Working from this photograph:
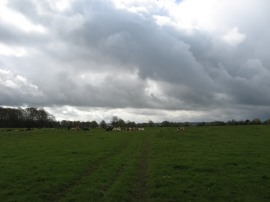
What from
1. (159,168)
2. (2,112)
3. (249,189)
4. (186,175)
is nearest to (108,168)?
(159,168)

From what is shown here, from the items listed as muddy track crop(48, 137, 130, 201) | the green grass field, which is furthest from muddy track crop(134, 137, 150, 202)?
muddy track crop(48, 137, 130, 201)

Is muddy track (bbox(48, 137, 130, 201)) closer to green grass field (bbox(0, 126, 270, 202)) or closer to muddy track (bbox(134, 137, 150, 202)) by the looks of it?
green grass field (bbox(0, 126, 270, 202))

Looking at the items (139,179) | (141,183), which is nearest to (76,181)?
(139,179)

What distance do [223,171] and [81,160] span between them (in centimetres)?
1378

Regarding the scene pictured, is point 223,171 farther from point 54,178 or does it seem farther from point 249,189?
point 54,178

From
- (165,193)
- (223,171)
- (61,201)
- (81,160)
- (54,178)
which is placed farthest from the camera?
(81,160)

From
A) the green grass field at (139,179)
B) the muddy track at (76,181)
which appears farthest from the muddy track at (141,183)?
the muddy track at (76,181)

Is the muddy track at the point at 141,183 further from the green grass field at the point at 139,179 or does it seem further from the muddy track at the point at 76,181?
the muddy track at the point at 76,181

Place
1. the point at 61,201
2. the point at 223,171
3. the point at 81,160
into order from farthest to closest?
the point at 81,160
the point at 223,171
the point at 61,201

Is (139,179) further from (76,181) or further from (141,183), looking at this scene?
(76,181)

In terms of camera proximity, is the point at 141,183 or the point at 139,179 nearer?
the point at 141,183

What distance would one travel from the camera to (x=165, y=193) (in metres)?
20.2

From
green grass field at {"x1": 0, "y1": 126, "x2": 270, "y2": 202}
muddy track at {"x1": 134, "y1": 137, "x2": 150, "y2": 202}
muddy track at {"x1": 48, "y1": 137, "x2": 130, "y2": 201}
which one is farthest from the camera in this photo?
muddy track at {"x1": 48, "y1": 137, "x2": 130, "y2": 201}

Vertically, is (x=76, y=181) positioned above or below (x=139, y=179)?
below
